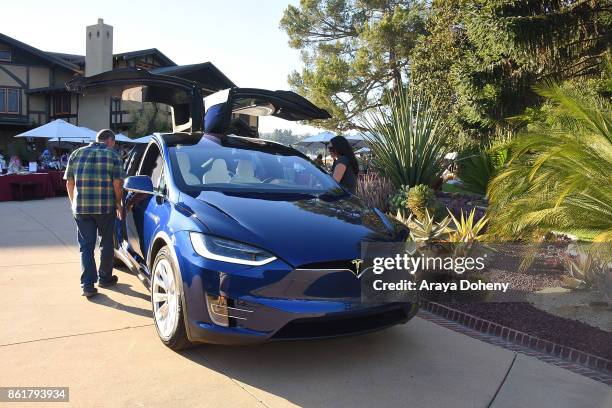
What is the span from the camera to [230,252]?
336 cm

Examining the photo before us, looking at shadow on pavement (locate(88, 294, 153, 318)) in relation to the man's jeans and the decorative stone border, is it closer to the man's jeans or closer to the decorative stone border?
the man's jeans

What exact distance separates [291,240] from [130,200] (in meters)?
2.48

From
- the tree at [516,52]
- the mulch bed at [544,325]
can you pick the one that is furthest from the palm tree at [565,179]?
the tree at [516,52]

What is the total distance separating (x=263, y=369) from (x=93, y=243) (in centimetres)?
263

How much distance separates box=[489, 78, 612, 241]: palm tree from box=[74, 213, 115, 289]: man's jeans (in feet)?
13.5

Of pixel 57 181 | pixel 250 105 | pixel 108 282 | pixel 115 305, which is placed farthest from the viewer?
pixel 57 181

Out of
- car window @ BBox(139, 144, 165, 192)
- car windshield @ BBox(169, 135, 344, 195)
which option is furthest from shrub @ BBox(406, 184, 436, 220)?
car window @ BBox(139, 144, 165, 192)

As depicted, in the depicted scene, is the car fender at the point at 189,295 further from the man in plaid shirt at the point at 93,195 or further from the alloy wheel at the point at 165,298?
the man in plaid shirt at the point at 93,195

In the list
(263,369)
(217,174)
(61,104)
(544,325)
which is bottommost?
(263,369)

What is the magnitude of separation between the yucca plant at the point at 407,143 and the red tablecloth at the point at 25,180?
11458 millimetres

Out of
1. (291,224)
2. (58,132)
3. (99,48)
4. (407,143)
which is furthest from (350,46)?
(291,224)

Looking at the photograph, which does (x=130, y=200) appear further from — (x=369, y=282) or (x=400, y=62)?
(x=400, y=62)

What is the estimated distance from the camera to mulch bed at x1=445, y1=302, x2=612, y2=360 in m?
4.10

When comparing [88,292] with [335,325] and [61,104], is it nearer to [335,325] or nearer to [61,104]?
[335,325]
